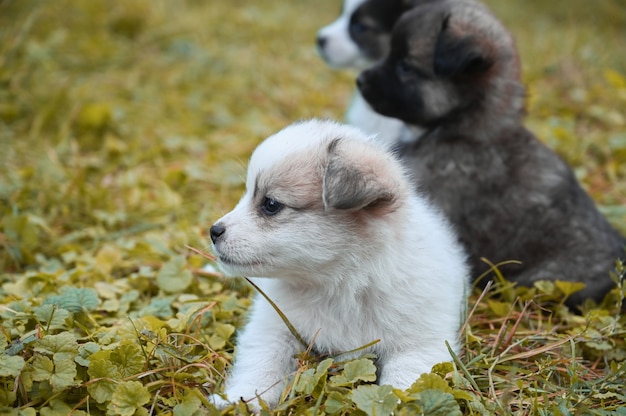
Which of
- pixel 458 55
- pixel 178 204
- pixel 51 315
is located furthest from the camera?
pixel 178 204

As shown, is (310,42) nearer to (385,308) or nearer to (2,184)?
(2,184)

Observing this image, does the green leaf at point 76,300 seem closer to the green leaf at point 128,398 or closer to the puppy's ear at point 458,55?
the green leaf at point 128,398

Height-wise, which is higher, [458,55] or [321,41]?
[458,55]

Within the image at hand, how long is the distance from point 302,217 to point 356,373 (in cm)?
62

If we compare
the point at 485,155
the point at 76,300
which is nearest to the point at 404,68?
the point at 485,155

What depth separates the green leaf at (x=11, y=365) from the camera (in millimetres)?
2420

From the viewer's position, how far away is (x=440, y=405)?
2387 mm

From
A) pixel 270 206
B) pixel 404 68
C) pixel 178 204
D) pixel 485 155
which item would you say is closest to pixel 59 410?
pixel 270 206

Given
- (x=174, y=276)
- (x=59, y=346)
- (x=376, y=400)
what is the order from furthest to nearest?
(x=174, y=276), (x=59, y=346), (x=376, y=400)

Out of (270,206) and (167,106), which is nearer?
(270,206)

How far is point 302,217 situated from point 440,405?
2.79ft

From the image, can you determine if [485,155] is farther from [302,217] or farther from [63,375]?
[63,375]

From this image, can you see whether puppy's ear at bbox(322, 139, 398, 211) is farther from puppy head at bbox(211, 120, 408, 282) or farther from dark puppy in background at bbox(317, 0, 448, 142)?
dark puppy in background at bbox(317, 0, 448, 142)

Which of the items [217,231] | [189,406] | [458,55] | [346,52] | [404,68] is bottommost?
[189,406]
